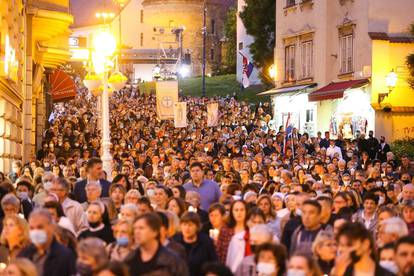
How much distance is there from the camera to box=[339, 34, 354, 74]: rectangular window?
42447 millimetres

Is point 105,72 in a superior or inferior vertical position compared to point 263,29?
inferior

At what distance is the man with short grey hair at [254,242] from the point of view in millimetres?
10562

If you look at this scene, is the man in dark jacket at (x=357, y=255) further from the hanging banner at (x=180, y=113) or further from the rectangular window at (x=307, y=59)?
the rectangular window at (x=307, y=59)

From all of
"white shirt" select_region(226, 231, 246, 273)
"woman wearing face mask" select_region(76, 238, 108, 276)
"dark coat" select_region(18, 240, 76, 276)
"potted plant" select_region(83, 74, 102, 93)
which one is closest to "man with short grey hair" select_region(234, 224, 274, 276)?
"white shirt" select_region(226, 231, 246, 273)

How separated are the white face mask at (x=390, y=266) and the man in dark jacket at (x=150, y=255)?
1.73 metres

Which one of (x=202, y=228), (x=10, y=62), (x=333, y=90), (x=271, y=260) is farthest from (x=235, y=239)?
(x=333, y=90)

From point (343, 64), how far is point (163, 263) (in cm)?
3422

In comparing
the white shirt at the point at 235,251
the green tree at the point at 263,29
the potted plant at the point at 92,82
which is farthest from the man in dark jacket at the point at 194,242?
the green tree at the point at 263,29

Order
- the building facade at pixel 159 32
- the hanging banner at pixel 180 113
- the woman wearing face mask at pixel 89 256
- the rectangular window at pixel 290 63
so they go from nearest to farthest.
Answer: the woman wearing face mask at pixel 89 256
the hanging banner at pixel 180 113
the rectangular window at pixel 290 63
the building facade at pixel 159 32

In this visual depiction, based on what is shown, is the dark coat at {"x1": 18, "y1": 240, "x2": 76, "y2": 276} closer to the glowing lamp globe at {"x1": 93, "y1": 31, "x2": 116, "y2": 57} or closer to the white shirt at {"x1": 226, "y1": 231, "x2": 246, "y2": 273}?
the white shirt at {"x1": 226, "y1": 231, "x2": 246, "y2": 273}

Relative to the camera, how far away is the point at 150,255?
9836 millimetres

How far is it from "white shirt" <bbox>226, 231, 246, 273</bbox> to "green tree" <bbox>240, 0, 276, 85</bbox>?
54.1 metres

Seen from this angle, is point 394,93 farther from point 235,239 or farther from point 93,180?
point 235,239

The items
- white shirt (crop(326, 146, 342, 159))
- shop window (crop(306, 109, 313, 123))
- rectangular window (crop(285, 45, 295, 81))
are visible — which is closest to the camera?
white shirt (crop(326, 146, 342, 159))
